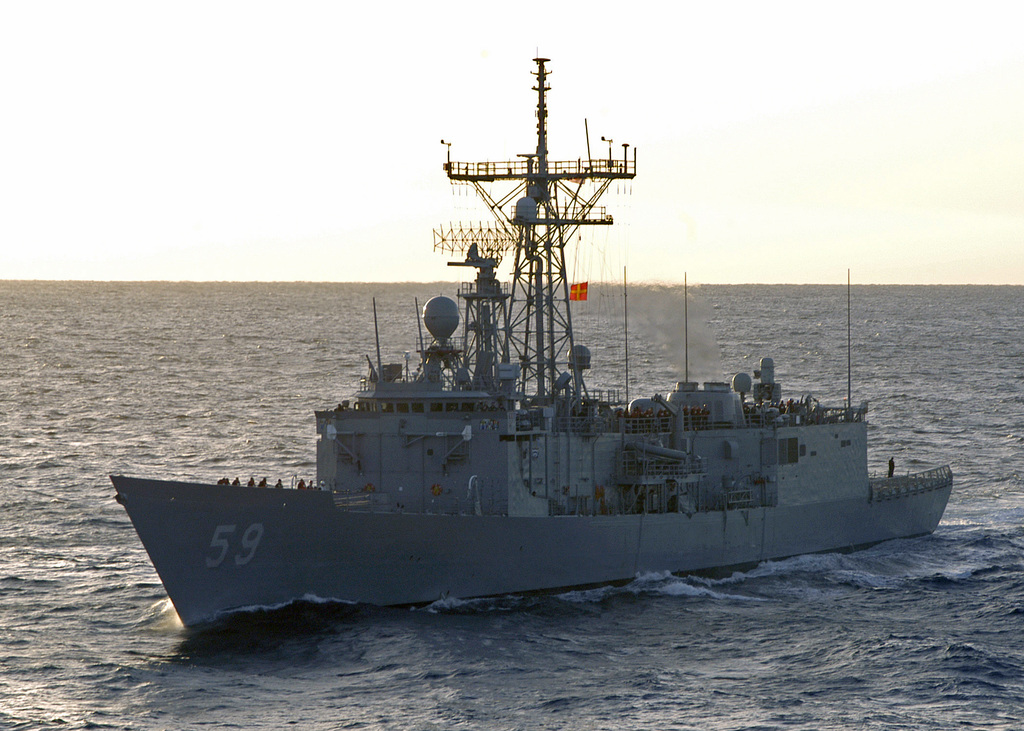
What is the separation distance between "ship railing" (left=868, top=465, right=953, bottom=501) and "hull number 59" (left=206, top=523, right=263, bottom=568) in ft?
71.5

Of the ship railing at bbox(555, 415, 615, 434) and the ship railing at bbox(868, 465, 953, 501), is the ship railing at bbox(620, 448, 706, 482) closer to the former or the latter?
the ship railing at bbox(555, 415, 615, 434)

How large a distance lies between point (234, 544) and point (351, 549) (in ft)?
8.45

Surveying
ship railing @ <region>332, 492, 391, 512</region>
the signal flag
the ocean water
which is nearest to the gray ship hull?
the ocean water

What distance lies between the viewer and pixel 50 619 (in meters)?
29.6

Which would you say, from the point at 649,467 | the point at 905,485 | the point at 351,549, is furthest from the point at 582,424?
the point at 905,485

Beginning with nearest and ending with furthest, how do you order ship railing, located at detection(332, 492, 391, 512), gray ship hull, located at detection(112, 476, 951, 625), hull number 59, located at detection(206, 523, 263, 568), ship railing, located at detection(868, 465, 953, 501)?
1. gray ship hull, located at detection(112, 476, 951, 625)
2. hull number 59, located at detection(206, 523, 263, 568)
3. ship railing, located at detection(332, 492, 391, 512)
4. ship railing, located at detection(868, 465, 953, 501)

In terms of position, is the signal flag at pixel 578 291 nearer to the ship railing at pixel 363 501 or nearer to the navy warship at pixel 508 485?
the navy warship at pixel 508 485

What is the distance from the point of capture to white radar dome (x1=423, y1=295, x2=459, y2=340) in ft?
109

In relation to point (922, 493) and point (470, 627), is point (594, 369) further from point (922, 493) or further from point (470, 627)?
point (470, 627)

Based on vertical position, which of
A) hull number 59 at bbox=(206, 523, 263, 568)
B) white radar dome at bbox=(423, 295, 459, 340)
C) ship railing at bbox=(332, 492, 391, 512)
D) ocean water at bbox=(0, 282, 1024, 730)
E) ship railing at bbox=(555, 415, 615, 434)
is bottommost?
ocean water at bbox=(0, 282, 1024, 730)

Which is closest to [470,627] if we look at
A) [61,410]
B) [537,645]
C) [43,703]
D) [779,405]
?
[537,645]

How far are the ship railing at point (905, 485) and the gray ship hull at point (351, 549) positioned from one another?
1093 centimetres

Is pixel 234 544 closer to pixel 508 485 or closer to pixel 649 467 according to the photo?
pixel 508 485

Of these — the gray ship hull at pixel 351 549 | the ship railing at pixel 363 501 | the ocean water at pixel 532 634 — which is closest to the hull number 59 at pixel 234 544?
the gray ship hull at pixel 351 549
